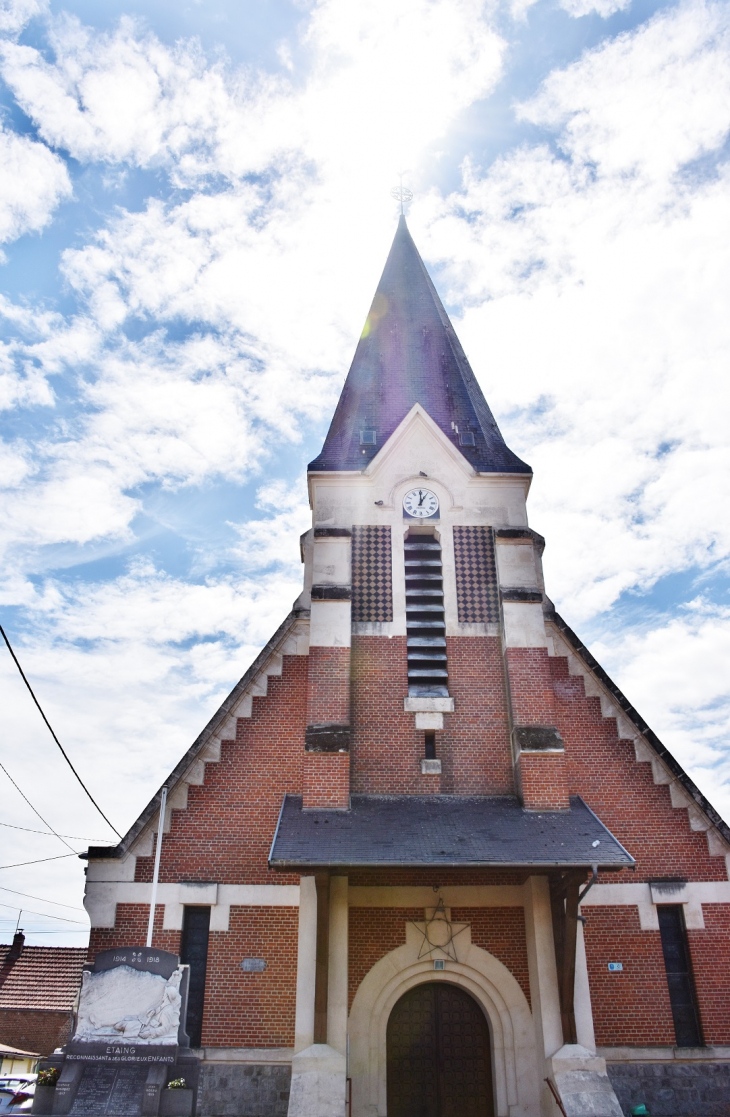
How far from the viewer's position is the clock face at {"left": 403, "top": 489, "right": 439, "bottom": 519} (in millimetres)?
16062

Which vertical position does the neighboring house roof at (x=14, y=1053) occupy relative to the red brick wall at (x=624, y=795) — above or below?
below

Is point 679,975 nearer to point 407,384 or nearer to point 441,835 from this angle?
point 441,835

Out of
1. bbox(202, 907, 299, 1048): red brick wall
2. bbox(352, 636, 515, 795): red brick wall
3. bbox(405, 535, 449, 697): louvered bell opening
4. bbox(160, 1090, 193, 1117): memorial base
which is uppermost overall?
bbox(405, 535, 449, 697): louvered bell opening

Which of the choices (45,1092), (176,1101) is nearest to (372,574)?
(176,1101)

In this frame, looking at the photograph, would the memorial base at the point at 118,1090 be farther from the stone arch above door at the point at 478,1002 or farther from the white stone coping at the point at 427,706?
the white stone coping at the point at 427,706

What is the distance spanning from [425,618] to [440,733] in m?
2.13

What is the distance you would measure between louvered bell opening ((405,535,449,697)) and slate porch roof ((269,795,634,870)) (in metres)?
1.99

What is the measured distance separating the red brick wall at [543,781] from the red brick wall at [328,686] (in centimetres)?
294

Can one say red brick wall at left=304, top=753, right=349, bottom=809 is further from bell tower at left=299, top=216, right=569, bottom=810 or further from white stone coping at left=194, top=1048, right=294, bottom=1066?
white stone coping at left=194, top=1048, right=294, bottom=1066

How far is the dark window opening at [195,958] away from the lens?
12.3m

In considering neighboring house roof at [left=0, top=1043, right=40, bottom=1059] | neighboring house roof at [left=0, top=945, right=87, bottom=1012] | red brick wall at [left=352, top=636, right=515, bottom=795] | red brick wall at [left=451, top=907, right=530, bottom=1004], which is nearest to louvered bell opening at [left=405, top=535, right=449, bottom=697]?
red brick wall at [left=352, top=636, right=515, bottom=795]

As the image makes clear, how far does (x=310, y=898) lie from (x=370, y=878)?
3.14 ft

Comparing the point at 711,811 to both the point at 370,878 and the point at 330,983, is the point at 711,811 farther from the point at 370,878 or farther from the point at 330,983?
the point at 330,983

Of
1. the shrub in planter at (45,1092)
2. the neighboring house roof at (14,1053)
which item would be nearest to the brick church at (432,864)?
Result: the shrub in planter at (45,1092)
